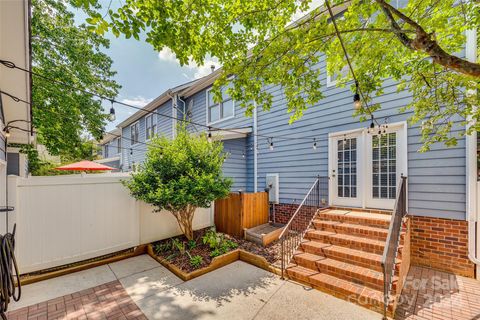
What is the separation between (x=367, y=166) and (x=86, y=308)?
6.23 metres

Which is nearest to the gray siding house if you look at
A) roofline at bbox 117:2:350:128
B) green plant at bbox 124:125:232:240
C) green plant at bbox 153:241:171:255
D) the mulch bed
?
roofline at bbox 117:2:350:128

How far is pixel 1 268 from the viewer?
211cm

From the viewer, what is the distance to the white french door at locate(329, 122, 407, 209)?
487cm

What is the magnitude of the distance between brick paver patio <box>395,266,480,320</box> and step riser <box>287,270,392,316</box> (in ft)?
0.86

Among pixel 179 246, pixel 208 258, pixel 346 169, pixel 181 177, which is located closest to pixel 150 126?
pixel 181 177

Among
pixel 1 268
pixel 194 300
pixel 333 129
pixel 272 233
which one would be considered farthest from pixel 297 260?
pixel 1 268

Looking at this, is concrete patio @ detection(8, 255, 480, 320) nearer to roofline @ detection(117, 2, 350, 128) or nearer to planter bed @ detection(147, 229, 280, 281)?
planter bed @ detection(147, 229, 280, 281)

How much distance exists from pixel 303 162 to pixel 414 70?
338 cm

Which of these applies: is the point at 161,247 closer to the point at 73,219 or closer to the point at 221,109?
the point at 73,219

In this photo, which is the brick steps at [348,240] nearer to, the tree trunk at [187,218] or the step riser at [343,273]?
the step riser at [343,273]

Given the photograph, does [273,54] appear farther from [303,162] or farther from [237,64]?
[303,162]

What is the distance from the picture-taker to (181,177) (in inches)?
191

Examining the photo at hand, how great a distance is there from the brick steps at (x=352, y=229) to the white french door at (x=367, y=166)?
3.25ft

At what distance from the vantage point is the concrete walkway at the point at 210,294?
10.2 feet
